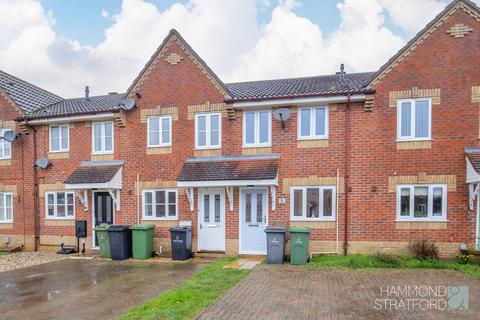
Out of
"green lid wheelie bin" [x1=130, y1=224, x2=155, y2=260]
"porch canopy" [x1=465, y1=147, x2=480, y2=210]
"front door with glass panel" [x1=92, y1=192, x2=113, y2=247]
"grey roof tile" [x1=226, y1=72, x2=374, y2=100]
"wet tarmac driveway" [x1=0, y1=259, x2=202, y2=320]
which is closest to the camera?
"wet tarmac driveway" [x1=0, y1=259, x2=202, y2=320]

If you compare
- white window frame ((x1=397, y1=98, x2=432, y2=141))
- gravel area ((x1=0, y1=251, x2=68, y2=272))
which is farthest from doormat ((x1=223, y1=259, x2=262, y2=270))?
gravel area ((x1=0, y1=251, x2=68, y2=272))

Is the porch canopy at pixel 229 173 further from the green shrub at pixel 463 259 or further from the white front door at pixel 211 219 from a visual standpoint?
the green shrub at pixel 463 259

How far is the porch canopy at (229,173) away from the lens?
11844 mm

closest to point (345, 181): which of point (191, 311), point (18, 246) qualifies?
point (191, 311)

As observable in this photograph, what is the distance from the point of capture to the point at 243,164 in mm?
12602

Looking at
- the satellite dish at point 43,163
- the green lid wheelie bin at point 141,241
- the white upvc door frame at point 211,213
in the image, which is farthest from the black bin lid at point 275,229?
the satellite dish at point 43,163

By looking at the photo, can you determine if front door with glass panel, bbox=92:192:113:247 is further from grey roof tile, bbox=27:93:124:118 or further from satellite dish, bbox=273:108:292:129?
satellite dish, bbox=273:108:292:129

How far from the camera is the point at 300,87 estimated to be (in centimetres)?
1383

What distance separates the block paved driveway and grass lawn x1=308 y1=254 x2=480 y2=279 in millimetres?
400

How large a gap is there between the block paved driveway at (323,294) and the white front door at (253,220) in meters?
1.84

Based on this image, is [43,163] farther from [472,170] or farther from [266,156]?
[472,170]

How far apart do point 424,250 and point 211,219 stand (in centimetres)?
739

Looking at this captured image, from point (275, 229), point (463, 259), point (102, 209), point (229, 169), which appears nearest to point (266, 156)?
point (229, 169)

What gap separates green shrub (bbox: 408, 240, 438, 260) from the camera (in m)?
10.9
